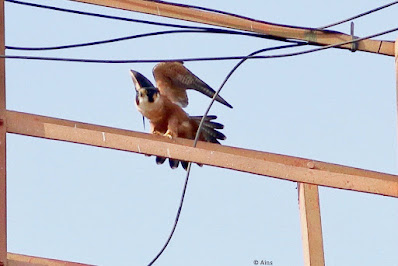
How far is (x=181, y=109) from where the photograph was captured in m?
7.87

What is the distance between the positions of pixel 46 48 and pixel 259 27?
109 centimetres

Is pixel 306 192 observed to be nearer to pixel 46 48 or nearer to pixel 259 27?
pixel 259 27

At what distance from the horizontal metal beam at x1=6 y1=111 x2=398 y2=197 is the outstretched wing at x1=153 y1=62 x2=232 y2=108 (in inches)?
109

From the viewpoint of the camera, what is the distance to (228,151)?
5070 mm

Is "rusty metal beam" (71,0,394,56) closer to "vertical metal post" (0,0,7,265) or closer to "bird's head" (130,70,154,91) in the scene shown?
"vertical metal post" (0,0,7,265)

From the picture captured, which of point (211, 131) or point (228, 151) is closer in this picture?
point (228, 151)

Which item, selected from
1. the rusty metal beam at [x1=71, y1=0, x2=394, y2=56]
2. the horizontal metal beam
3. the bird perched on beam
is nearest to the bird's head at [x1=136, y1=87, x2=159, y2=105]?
the bird perched on beam

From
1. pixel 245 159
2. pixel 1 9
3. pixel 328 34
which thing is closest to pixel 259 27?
pixel 328 34

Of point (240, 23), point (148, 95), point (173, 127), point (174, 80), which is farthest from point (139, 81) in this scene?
point (240, 23)

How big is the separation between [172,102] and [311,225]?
3.20 meters

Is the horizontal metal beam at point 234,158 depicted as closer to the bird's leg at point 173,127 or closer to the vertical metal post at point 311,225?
the vertical metal post at point 311,225

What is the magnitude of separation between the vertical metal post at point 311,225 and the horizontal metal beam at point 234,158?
0.06 metres

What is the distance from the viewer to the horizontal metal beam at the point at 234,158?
480 cm

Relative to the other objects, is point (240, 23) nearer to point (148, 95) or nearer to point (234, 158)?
point (234, 158)
